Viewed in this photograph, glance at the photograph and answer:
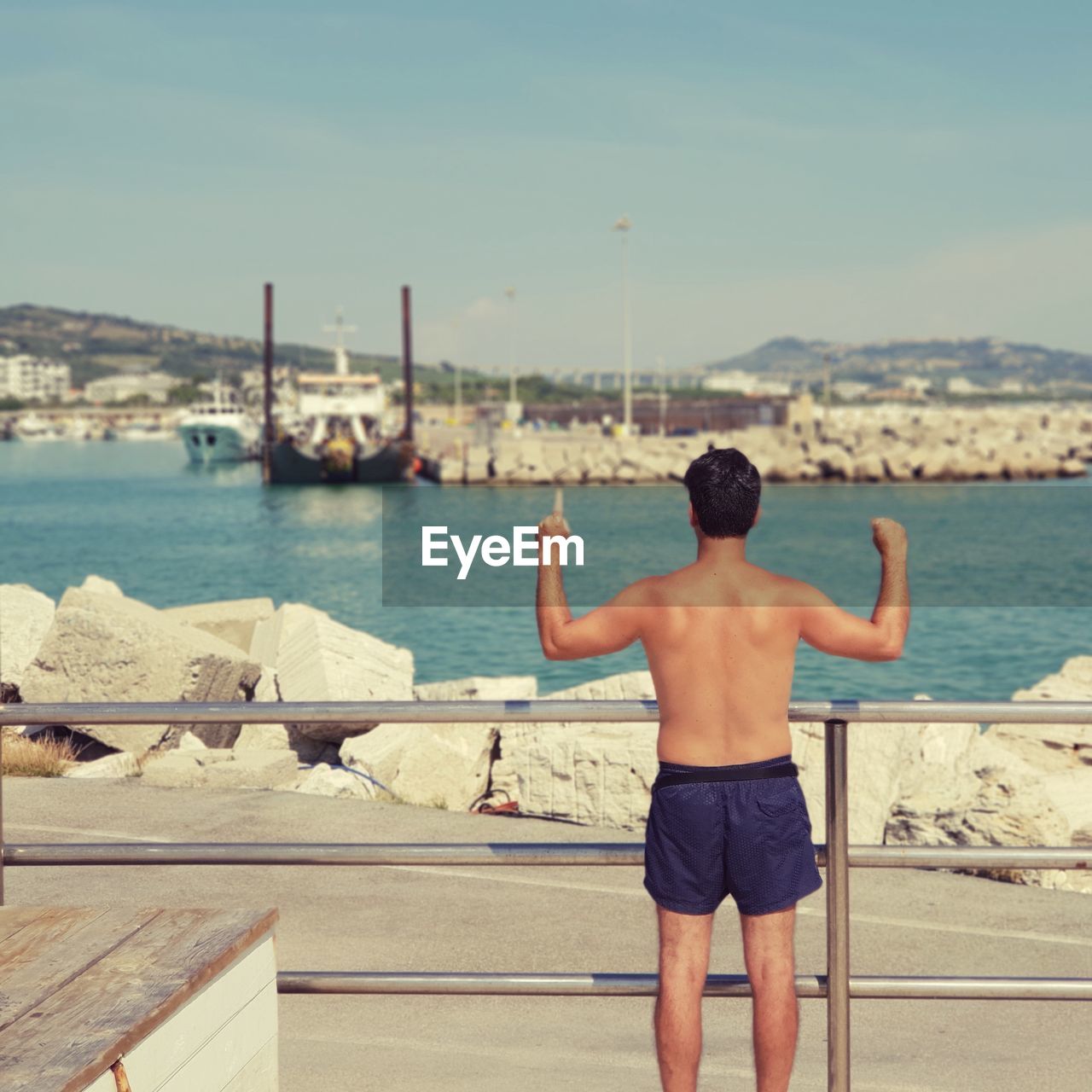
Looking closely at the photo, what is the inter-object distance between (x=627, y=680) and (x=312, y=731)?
190 centimetres

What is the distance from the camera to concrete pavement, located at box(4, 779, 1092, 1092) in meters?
3.86

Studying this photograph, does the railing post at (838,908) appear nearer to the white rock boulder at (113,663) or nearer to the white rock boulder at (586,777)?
the white rock boulder at (586,777)

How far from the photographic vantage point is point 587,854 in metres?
3.15

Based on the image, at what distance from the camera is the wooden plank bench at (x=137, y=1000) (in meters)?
2.21

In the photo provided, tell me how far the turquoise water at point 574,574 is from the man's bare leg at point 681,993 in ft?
60.7

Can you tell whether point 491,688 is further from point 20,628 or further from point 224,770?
point 20,628

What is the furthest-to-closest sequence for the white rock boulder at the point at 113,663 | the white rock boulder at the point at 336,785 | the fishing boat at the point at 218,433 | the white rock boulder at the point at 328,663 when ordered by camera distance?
the fishing boat at the point at 218,433, the white rock boulder at the point at 328,663, the white rock boulder at the point at 113,663, the white rock boulder at the point at 336,785

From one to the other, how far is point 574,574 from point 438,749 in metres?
37.3

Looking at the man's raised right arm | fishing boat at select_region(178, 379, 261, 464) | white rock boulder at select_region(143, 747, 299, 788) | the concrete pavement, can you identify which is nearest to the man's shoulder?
the man's raised right arm

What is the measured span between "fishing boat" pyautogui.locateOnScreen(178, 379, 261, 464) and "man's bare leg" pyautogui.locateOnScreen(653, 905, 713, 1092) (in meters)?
106

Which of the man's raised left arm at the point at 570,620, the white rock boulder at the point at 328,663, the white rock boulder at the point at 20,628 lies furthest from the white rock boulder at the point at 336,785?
the man's raised left arm at the point at 570,620

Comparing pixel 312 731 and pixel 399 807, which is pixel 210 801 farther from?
pixel 312 731

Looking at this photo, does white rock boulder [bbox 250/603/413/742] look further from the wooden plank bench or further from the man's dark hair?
the man's dark hair

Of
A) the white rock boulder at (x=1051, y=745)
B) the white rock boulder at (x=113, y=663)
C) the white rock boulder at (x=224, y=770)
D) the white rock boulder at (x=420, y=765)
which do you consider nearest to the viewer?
the white rock boulder at (x=224, y=770)
